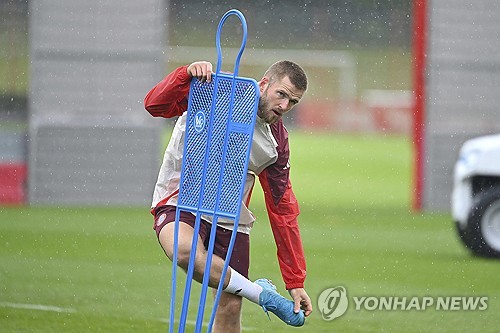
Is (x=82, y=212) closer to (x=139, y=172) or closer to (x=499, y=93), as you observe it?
(x=139, y=172)

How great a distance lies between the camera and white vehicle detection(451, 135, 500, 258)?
999 cm

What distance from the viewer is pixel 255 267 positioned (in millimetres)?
9445

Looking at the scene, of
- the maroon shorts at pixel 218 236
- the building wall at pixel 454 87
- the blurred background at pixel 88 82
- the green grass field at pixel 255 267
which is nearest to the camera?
the maroon shorts at pixel 218 236

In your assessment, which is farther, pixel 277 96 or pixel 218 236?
pixel 218 236

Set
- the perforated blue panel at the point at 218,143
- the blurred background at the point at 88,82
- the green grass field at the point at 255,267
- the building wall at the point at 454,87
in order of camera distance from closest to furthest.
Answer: the perforated blue panel at the point at 218,143
the green grass field at the point at 255,267
the blurred background at the point at 88,82
the building wall at the point at 454,87

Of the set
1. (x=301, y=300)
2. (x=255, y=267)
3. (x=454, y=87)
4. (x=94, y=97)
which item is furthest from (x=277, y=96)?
(x=454, y=87)

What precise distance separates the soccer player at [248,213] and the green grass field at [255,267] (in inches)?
52.9

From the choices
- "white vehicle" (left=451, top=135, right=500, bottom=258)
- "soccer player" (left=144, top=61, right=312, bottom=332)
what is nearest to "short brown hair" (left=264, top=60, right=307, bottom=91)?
"soccer player" (left=144, top=61, right=312, bottom=332)

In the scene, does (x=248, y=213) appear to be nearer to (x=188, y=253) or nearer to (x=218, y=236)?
(x=218, y=236)

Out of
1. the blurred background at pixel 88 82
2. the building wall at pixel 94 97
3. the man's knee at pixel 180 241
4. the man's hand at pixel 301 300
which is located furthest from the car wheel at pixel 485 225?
the man's knee at pixel 180 241

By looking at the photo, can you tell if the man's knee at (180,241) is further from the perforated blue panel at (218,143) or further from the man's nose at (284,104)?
the man's nose at (284,104)

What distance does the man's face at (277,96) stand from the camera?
4914 mm

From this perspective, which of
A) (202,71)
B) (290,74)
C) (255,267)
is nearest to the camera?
(202,71)

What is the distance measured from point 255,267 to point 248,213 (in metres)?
4.00
